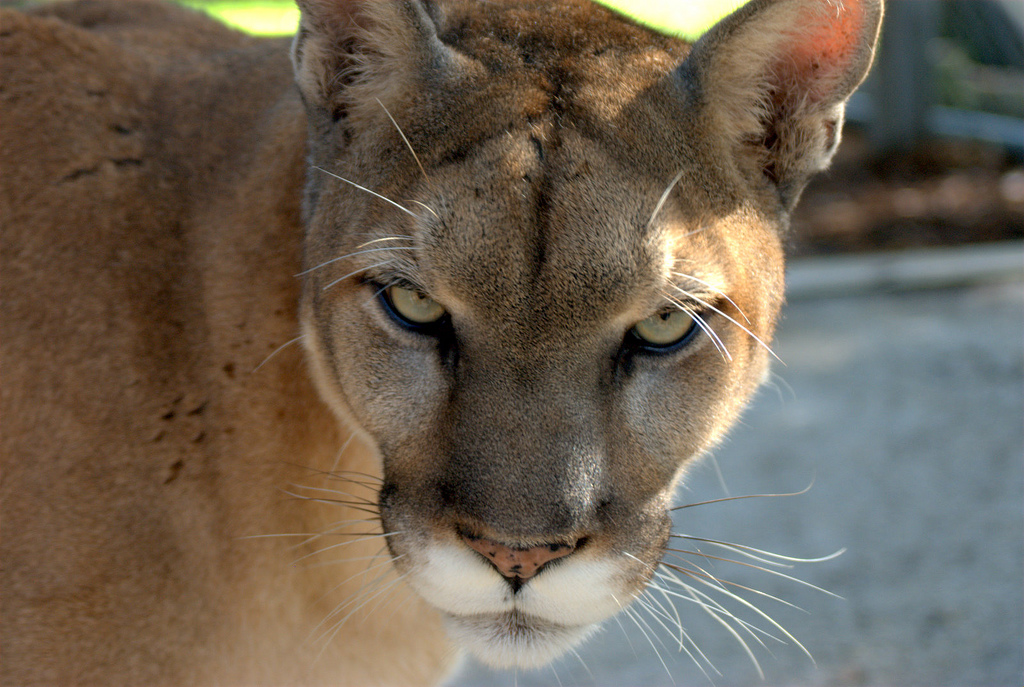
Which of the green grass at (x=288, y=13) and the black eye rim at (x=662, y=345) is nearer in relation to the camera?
the black eye rim at (x=662, y=345)

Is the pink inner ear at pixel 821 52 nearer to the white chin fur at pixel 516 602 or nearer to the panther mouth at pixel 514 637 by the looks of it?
the white chin fur at pixel 516 602

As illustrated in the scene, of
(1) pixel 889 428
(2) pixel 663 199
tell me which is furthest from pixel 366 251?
(1) pixel 889 428

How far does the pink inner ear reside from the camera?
7.23ft

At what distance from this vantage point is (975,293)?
22.5ft

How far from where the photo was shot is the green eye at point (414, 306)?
2063 millimetres

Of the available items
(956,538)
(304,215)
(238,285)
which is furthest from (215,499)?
(956,538)

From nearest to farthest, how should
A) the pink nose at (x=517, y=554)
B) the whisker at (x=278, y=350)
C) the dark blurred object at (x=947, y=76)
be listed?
the pink nose at (x=517, y=554) → the whisker at (x=278, y=350) → the dark blurred object at (x=947, y=76)

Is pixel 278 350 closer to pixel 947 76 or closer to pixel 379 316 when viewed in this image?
pixel 379 316

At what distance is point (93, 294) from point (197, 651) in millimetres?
929

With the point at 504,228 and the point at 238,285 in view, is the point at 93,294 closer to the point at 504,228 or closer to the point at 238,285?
the point at 238,285

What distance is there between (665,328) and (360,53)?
3.28ft

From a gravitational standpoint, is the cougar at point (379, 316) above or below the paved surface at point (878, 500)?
above

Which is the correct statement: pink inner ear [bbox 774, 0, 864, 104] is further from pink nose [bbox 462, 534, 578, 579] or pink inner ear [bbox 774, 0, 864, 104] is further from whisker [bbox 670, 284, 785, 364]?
pink nose [bbox 462, 534, 578, 579]

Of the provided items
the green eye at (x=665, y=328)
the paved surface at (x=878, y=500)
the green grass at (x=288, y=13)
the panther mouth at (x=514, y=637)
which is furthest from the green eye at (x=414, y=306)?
the green grass at (x=288, y=13)
